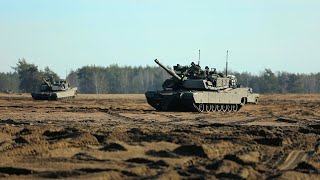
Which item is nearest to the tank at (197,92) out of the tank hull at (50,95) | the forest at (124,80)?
the tank hull at (50,95)

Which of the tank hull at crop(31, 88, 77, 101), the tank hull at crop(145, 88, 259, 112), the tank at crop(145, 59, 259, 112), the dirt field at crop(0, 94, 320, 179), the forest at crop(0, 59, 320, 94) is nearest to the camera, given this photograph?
the dirt field at crop(0, 94, 320, 179)

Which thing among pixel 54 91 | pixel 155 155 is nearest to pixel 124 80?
pixel 54 91

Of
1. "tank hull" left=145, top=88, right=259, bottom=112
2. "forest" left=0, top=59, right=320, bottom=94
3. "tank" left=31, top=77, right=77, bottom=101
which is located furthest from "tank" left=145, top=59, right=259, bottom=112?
"forest" left=0, top=59, right=320, bottom=94

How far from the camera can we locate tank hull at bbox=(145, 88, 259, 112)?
1222 inches

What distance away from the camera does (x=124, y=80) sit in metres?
147

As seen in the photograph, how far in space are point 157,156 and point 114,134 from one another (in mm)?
3916

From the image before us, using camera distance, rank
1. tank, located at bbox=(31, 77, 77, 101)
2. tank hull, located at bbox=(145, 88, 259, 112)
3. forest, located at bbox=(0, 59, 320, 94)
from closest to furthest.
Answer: tank hull, located at bbox=(145, 88, 259, 112) → tank, located at bbox=(31, 77, 77, 101) → forest, located at bbox=(0, 59, 320, 94)

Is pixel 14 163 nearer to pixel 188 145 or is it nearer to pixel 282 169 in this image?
pixel 188 145

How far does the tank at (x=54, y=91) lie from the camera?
50031 mm

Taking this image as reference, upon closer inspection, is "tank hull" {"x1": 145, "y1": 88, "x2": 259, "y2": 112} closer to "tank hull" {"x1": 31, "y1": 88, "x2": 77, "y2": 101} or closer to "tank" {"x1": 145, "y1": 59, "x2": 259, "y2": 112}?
"tank" {"x1": 145, "y1": 59, "x2": 259, "y2": 112}

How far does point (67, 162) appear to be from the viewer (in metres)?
10.1

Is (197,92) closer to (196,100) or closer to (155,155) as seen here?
(196,100)

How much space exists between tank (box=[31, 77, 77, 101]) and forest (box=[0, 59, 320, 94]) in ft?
132

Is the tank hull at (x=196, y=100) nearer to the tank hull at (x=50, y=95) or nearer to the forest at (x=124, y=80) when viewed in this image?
the tank hull at (x=50, y=95)
